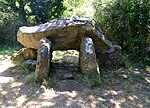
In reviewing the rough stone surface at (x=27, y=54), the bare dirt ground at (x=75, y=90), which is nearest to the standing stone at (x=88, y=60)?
the bare dirt ground at (x=75, y=90)

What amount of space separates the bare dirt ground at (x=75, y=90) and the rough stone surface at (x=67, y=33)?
710 mm

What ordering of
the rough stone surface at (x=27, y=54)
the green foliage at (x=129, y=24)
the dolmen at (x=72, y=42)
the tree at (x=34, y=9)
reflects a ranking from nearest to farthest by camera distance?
the dolmen at (x=72, y=42)
the rough stone surface at (x=27, y=54)
the green foliage at (x=129, y=24)
the tree at (x=34, y=9)

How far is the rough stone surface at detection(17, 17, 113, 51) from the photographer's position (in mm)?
6855

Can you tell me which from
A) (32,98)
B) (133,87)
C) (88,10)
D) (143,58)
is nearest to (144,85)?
(133,87)

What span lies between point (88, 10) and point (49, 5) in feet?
5.58

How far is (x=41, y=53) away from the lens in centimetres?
630


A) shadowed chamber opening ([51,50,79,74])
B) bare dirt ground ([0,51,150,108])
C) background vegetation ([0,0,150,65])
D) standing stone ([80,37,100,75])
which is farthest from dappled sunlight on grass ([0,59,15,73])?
background vegetation ([0,0,150,65])

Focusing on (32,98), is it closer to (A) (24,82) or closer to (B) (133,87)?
(A) (24,82)

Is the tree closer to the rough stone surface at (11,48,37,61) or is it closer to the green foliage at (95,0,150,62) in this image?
the green foliage at (95,0,150,62)

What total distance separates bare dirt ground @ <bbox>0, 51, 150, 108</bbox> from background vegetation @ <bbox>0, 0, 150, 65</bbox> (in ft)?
6.55

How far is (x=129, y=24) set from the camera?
30.4 feet

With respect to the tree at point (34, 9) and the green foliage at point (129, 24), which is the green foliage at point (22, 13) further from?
the green foliage at point (129, 24)

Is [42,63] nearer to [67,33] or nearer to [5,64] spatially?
[67,33]

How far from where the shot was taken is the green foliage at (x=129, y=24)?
8961 mm
